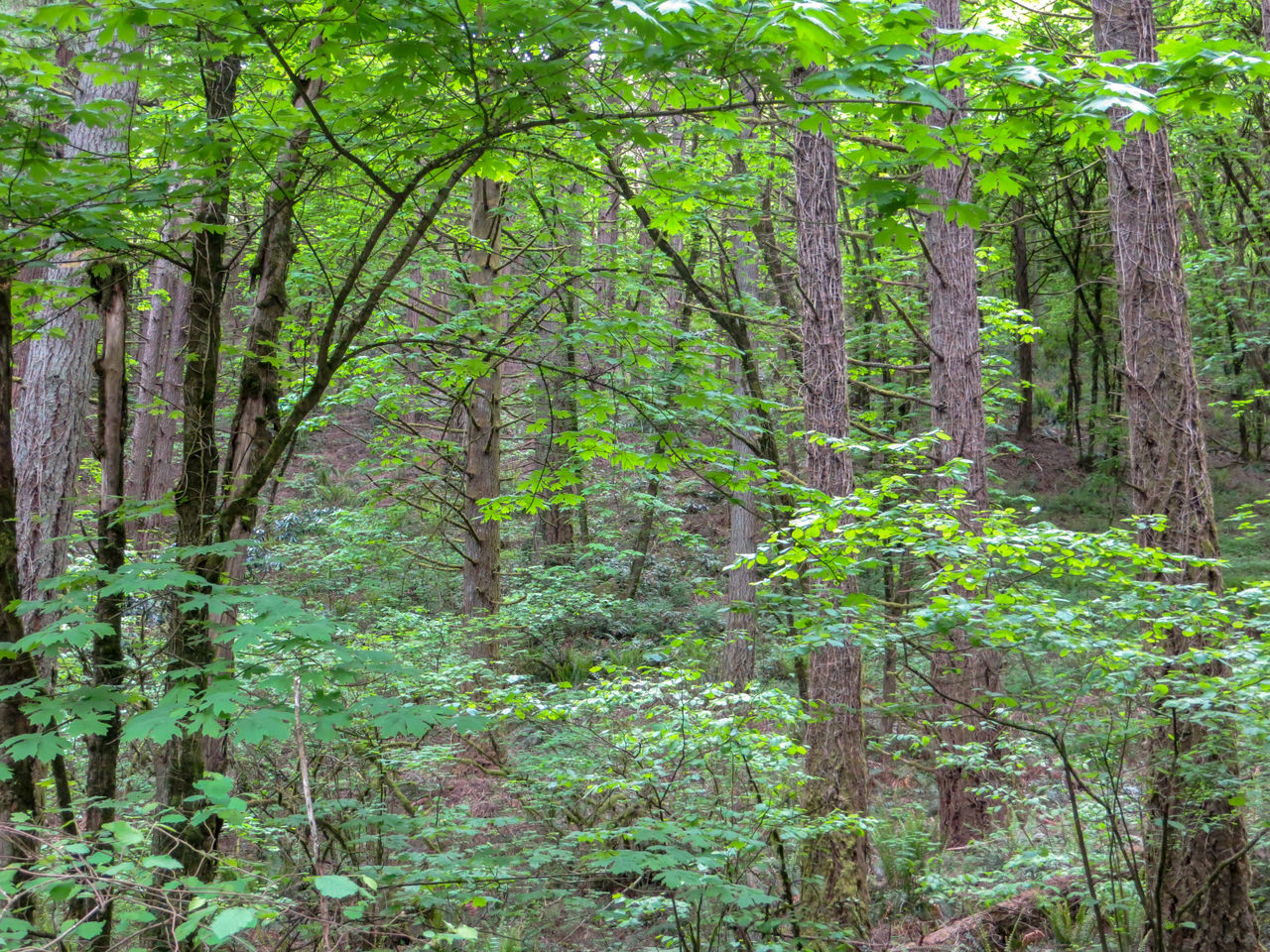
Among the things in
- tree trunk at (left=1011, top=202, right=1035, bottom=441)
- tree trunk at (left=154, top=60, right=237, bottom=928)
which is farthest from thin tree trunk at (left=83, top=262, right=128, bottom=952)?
tree trunk at (left=1011, top=202, right=1035, bottom=441)

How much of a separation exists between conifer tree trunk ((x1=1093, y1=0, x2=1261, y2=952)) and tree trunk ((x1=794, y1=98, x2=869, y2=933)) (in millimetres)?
1718

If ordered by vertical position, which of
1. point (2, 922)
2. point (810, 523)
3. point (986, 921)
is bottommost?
point (986, 921)

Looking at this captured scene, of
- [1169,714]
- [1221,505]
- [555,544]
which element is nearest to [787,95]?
[1169,714]

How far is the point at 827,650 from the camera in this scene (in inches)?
226

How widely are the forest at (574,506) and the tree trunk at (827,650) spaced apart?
0.10 ft

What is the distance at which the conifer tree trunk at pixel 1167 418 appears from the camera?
4855mm

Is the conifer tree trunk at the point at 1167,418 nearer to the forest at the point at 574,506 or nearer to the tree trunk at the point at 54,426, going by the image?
the forest at the point at 574,506

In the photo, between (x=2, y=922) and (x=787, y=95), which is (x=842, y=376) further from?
(x=2, y=922)

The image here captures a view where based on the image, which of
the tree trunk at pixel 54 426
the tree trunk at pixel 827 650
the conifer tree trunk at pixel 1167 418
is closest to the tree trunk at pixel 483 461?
the tree trunk at pixel 54 426

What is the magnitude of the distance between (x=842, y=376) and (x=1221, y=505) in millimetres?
13903

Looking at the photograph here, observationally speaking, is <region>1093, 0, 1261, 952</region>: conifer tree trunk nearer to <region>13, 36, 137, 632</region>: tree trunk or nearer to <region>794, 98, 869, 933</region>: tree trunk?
<region>794, 98, 869, 933</region>: tree trunk

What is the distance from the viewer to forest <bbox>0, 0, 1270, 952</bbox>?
2785 mm

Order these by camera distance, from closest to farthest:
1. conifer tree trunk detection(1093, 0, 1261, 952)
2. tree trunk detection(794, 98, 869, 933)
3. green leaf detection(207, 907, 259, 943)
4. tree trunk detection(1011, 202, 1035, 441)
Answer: green leaf detection(207, 907, 259, 943)
conifer tree trunk detection(1093, 0, 1261, 952)
tree trunk detection(794, 98, 869, 933)
tree trunk detection(1011, 202, 1035, 441)

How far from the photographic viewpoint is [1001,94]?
307 centimetres
